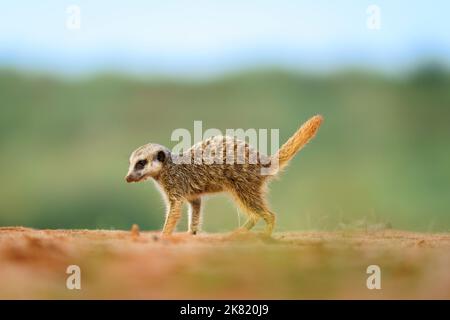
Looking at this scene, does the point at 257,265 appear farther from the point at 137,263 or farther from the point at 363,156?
the point at 363,156

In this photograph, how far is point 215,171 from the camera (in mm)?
9109

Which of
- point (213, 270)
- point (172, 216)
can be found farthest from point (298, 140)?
point (213, 270)

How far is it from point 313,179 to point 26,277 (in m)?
10.7

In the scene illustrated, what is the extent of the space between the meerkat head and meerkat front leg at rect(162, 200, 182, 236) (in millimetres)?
417

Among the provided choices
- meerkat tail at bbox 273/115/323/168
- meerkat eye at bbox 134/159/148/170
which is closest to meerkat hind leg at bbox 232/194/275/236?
meerkat tail at bbox 273/115/323/168

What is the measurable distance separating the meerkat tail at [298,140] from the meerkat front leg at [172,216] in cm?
126

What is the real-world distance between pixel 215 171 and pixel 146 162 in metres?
0.78

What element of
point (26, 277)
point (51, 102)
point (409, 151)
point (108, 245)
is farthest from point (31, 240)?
point (51, 102)

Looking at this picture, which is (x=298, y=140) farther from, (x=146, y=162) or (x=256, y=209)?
(x=146, y=162)

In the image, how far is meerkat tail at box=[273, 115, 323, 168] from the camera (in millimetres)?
9062

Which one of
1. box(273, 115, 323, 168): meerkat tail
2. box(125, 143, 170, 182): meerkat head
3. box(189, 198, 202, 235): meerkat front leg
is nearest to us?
box(125, 143, 170, 182): meerkat head

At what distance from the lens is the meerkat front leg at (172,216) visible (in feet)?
29.3

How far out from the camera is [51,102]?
→ 20344 mm

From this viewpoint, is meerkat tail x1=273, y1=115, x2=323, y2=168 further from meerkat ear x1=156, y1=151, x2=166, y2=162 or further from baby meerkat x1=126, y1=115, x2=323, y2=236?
meerkat ear x1=156, y1=151, x2=166, y2=162
